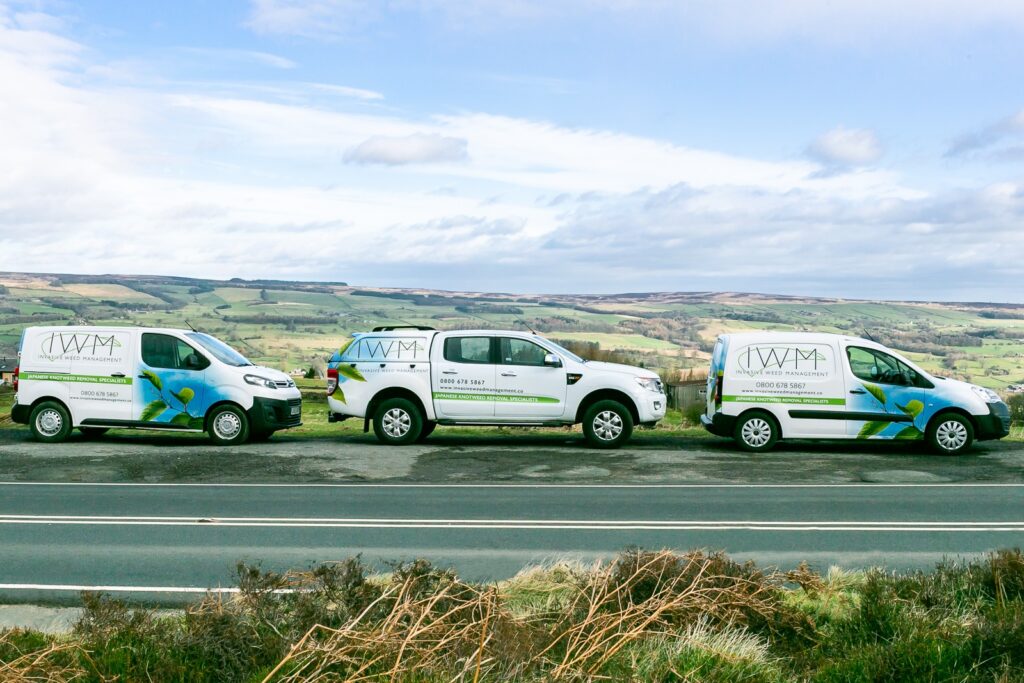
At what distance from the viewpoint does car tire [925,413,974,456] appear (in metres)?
16.2

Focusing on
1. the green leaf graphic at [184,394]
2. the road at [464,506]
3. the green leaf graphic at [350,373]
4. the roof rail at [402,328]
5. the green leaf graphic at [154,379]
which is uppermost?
the roof rail at [402,328]

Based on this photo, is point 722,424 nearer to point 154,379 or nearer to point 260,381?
point 260,381

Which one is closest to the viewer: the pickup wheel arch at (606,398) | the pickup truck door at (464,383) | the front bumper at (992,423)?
the front bumper at (992,423)

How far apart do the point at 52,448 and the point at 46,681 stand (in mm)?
13228

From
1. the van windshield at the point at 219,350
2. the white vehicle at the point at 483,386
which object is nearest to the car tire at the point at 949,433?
the white vehicle at the point at 483,386

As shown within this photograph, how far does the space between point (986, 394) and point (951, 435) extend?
37.3 inches

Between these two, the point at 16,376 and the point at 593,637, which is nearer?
the point at 593,637

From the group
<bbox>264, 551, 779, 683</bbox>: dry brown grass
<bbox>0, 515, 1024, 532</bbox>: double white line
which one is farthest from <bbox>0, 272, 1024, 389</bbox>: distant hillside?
<bbox>264, 551, 779, 683</bbox>: dry brown grass

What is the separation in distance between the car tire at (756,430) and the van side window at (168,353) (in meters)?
8.95

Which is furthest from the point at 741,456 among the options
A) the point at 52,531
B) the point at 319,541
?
the point at 52,531

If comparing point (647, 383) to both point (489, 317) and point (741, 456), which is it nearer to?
point (741, 456)

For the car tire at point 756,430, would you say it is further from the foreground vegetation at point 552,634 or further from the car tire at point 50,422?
the car tire at point 50,422

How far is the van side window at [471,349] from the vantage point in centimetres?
1734

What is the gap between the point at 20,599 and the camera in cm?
736
